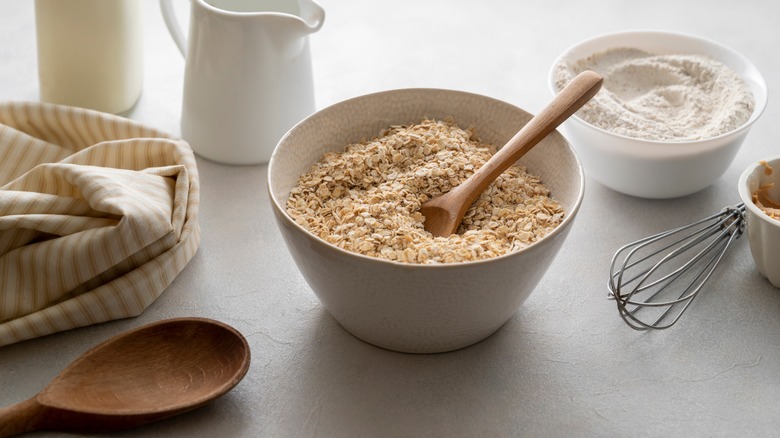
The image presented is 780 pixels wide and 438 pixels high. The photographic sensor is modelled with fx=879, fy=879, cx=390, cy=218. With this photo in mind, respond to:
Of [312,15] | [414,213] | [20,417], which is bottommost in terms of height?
[20,417]

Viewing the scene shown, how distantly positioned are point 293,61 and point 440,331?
0.42 metres

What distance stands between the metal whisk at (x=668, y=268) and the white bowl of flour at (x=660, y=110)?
68 millimetres

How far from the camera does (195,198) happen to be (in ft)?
3.11

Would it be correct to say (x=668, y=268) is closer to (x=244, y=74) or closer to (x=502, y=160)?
(x=502, y=160)

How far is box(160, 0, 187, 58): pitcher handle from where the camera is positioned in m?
1.08

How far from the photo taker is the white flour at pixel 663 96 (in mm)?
1010

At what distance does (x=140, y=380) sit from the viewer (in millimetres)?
782

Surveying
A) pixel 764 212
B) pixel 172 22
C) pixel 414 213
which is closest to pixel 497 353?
pixel 414 213

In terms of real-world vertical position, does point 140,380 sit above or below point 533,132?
below

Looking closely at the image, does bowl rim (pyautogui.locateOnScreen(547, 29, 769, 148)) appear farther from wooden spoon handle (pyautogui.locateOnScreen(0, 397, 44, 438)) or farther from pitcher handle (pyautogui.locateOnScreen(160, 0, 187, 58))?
wooden spoon handle (pyautogui.locateOnScreen(0, 397, 44, 438))

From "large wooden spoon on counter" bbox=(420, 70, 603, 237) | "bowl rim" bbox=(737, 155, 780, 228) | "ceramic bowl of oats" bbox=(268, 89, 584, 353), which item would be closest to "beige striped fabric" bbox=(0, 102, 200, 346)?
"ceramic bowl of oats" bbox=(268, 89, 584, 353)

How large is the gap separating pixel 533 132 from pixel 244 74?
14.2 inches

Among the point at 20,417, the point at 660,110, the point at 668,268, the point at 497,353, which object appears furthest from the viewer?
the point at 660,110

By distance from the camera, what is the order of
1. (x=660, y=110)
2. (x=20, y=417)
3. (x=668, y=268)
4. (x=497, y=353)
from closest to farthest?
(x=20, y=417) → (x=497, y=353) → (x=668, y=268) → (x=660, y=110)
